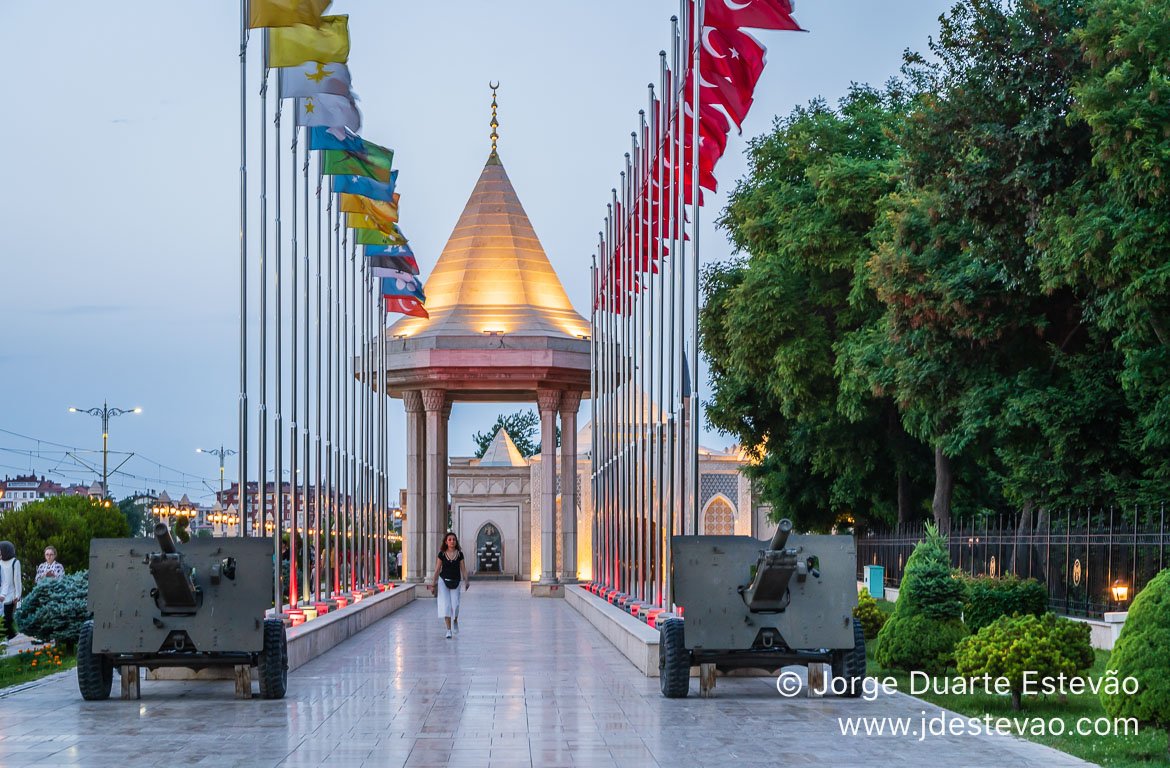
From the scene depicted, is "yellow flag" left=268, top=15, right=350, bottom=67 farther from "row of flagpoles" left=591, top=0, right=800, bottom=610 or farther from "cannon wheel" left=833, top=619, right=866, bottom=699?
"cannon wheel" left=833, top=619, right=866, bottom=699

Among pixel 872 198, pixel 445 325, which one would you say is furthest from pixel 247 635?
pixel 445 325

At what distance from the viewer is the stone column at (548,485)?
4838 centimetres

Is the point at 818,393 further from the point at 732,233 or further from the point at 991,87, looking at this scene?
the point at 991,87

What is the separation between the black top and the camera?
26188 mm

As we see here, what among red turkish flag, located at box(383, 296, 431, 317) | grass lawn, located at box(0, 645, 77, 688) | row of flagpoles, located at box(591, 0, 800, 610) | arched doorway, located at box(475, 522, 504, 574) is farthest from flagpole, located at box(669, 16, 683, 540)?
arched doorway, located at box(475, 522, 504, 574)

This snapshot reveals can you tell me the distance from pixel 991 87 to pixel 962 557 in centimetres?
1074

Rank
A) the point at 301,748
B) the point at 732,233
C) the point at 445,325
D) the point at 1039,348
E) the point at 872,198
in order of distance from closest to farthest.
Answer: the point at 301,748 → the point at 1039,348 → the point at 872,198 → the point at 732,233 → the point at 445,325

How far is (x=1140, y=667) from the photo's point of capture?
1148cm

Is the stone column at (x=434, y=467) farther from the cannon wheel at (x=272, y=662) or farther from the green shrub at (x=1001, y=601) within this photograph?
the cannon wheel at (x=272, y=662)

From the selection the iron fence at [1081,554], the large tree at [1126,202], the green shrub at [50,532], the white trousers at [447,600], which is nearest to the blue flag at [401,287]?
the green shrub at [50,532]

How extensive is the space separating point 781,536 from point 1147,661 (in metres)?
4.53

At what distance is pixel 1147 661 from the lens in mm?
11438

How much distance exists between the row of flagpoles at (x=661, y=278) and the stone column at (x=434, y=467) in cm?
635

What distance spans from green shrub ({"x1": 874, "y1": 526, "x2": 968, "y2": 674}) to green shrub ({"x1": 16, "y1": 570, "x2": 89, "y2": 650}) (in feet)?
34.9
